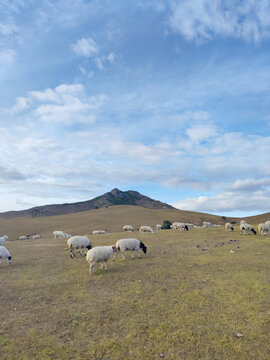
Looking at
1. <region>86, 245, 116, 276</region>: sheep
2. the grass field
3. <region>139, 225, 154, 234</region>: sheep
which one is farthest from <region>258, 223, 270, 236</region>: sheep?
<region>86, 245, 116, 276</region>: sheep

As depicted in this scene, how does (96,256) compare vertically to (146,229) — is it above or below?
below

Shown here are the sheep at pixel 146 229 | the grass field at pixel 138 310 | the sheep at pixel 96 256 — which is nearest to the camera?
the grass field at pixel 138 310

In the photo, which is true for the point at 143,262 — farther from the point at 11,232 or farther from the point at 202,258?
the point at 11,232

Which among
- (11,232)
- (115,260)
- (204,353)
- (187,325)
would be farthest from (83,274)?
(11,232)

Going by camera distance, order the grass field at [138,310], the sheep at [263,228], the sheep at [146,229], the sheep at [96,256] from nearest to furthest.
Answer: the grass field at [138,310] < the sheep at [96,256] < the sheep at [263,228] < the sheep at [146,229]

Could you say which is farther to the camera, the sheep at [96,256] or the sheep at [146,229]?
the sheep at [146,229]

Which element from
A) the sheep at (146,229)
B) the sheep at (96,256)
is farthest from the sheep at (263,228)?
the sheep at (96,256)

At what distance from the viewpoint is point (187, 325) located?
8.17 m

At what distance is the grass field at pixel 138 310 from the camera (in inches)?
277

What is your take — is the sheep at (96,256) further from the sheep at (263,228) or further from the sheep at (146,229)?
the sheep at (263,228)

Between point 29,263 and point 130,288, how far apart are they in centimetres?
909

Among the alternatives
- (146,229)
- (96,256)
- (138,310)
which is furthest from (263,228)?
(138,310)

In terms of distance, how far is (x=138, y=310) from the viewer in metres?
9.29

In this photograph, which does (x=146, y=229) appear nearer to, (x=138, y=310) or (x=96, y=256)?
(x=96, y=256)
